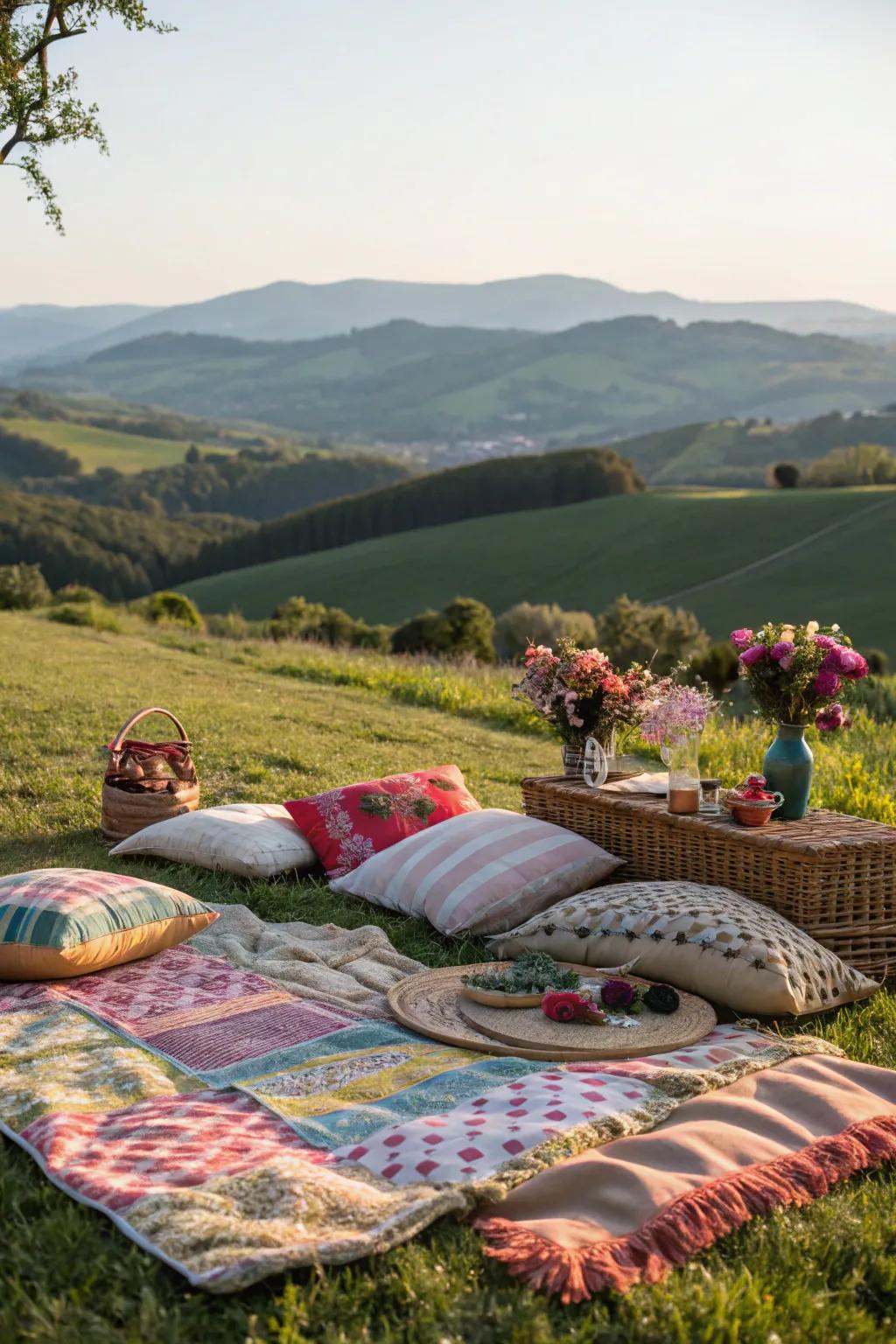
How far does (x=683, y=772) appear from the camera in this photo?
6230 mm

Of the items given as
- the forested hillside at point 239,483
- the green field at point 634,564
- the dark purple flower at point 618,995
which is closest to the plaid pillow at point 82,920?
Answer: the dark purple flower at point 618,995

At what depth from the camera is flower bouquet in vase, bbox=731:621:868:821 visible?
596 centimetres

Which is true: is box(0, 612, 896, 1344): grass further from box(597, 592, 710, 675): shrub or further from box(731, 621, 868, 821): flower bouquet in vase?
box(597, 592, 710, 675): shrub

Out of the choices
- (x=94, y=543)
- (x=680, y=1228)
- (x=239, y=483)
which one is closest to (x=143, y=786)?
(x=680, y=1228)

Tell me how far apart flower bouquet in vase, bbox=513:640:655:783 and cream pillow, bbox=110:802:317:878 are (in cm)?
161

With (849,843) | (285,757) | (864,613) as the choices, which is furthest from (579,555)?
(849,843)

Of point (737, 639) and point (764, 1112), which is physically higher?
point (737, 639)

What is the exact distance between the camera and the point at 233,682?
Answer: 1502 centimetres

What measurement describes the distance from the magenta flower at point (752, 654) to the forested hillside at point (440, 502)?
7582 cm

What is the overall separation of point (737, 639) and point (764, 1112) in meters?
2.84

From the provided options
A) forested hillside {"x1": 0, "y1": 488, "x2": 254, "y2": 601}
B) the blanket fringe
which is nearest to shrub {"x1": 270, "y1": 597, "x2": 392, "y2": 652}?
the blanket fringe

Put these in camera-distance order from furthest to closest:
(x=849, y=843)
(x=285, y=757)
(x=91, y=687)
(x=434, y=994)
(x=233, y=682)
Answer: (x=233, y=682) < (x=91, y=687) < (x=285, y=757) < (x=849, y=843) < (x=434, y=994)

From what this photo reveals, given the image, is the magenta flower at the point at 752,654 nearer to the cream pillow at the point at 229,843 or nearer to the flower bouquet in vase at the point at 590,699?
the flower bouquet in vase at the point at 590,699

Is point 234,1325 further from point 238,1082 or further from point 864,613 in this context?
point 864,613
